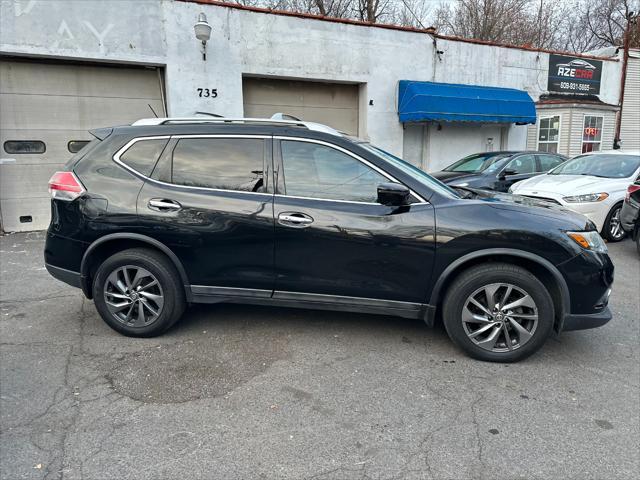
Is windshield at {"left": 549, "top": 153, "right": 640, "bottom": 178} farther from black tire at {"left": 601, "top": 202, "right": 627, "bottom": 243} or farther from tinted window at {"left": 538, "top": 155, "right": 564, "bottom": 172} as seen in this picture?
tinted window at {"left": 538, "top": 155, "right": 564, "bottom": 172}

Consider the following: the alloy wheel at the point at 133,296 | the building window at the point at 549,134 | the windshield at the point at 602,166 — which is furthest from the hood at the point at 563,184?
the alloy wheel at the point at 133,296

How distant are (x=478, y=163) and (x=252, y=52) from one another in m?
5.69

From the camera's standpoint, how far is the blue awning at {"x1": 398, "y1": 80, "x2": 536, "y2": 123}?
35.7 feet

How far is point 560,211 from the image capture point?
3533mm

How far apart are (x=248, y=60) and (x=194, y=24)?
1.31m

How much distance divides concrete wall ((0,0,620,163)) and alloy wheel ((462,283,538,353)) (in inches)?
307

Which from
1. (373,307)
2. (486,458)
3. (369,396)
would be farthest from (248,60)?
(486,458)

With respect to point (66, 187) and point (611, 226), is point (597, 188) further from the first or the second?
point (66, 187)

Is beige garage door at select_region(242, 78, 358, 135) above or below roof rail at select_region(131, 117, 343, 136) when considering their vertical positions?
above

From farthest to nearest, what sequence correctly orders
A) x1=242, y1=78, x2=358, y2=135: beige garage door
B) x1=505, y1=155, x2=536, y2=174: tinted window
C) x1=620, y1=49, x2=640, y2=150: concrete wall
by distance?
1. x1=620, y1=49, x2=640, y2=150: concrete wall
2. x1=242, y1=78, x2=358, y2=135: beige garage door
3. x1=505, y1=155, x2=536, y2=174: tinted window

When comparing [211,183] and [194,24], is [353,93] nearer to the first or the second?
[194,24]

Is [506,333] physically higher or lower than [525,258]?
lower

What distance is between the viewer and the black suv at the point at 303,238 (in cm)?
326

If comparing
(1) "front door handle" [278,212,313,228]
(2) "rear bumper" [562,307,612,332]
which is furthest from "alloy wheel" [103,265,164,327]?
(2) "rear bumper" [562,307,612,332]
